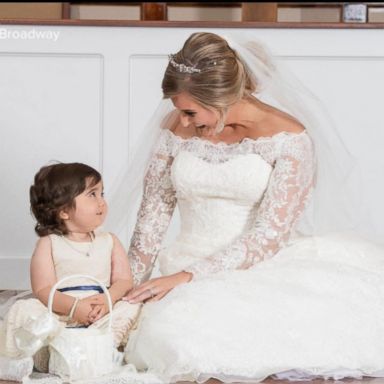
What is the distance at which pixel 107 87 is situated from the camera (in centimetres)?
596

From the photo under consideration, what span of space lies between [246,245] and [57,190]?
636 millimetres

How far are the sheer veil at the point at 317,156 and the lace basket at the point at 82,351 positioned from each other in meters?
0.87

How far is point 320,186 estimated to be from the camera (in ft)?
13.4

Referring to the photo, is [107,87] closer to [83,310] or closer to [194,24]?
[194,24]

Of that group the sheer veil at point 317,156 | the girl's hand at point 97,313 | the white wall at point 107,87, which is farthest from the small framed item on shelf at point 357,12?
the girl's hand at point 97,313

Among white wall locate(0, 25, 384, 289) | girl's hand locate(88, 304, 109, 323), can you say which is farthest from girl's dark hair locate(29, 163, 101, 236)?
white wall locate(0, 25, 384, 289)

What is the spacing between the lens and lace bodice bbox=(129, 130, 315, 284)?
385cm

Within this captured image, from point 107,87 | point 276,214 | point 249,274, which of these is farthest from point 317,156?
point 107,87

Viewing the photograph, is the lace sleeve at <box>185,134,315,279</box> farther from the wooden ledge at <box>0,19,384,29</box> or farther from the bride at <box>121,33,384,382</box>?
the wooden ledge at <box>0,19,384,29</box>

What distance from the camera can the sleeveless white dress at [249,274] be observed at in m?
3.51

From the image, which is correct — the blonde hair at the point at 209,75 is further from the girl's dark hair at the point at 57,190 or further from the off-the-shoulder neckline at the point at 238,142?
the girl's dark hair at the point at 57,190

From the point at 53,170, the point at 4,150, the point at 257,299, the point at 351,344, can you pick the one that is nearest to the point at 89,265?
the point at 53,170

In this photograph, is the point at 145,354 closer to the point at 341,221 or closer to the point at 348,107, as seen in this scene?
the point at 341,221

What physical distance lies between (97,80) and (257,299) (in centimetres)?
262
